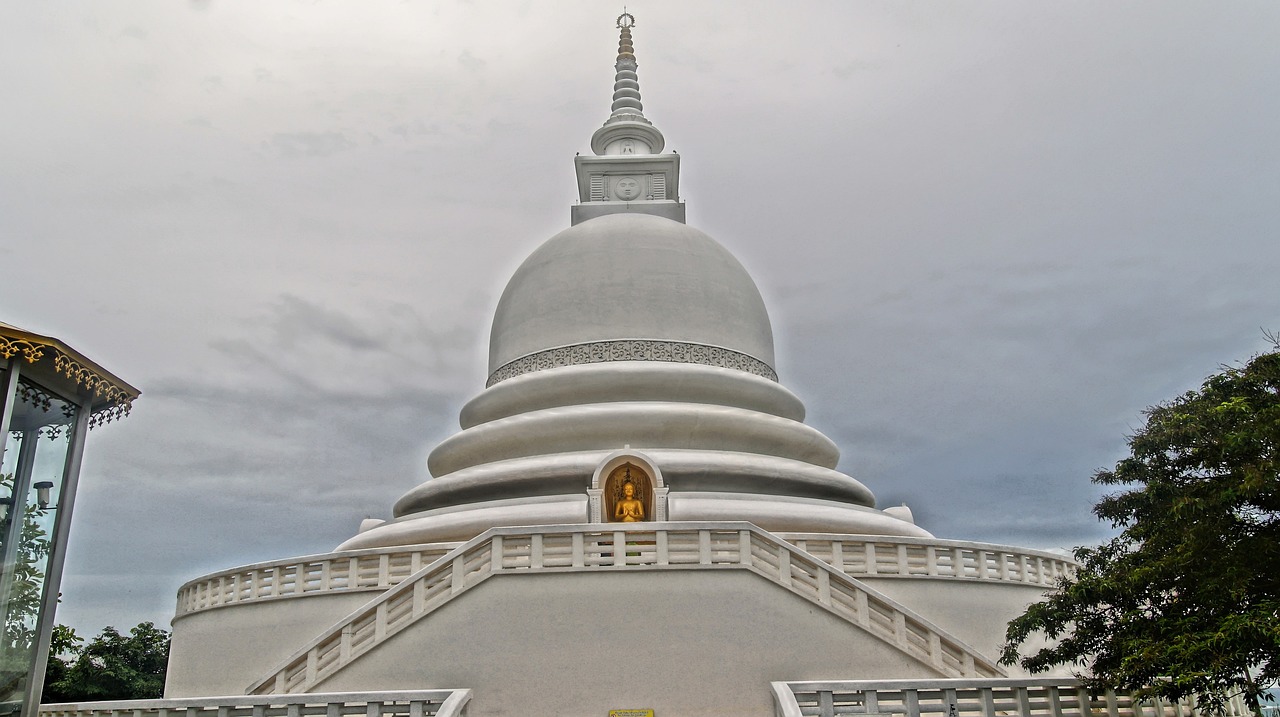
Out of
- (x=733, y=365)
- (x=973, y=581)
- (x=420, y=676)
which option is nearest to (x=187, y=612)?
(x=420, y=676)

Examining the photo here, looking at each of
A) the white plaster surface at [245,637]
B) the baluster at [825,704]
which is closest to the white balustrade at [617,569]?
the baluster at [825,704]

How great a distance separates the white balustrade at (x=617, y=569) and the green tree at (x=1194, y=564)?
1413mm

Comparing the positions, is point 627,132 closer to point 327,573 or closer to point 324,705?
point 327,573

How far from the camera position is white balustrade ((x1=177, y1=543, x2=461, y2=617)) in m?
15.0

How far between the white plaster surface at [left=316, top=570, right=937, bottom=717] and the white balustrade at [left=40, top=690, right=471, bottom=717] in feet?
3.10

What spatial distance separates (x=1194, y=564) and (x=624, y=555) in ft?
20.2

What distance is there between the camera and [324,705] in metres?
9.43

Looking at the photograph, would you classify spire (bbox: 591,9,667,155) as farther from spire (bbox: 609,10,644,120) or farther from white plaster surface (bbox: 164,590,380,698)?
white plaster surface (bbox: 164,590,380,698)

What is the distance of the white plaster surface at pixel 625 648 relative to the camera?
1114 centimetres

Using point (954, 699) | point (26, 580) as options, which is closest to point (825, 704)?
point (954, 699)

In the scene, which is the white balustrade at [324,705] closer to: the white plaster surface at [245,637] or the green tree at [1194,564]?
the white plaster surface at [245,637]

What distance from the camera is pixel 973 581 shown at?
49.5 feet

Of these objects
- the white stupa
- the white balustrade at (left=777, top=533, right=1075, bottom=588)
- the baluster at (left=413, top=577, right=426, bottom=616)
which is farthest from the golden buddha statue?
the baluster at (left=413, top=577, right=426, bottom=616)

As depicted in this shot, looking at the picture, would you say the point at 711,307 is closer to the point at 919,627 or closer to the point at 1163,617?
the point at 919,627
